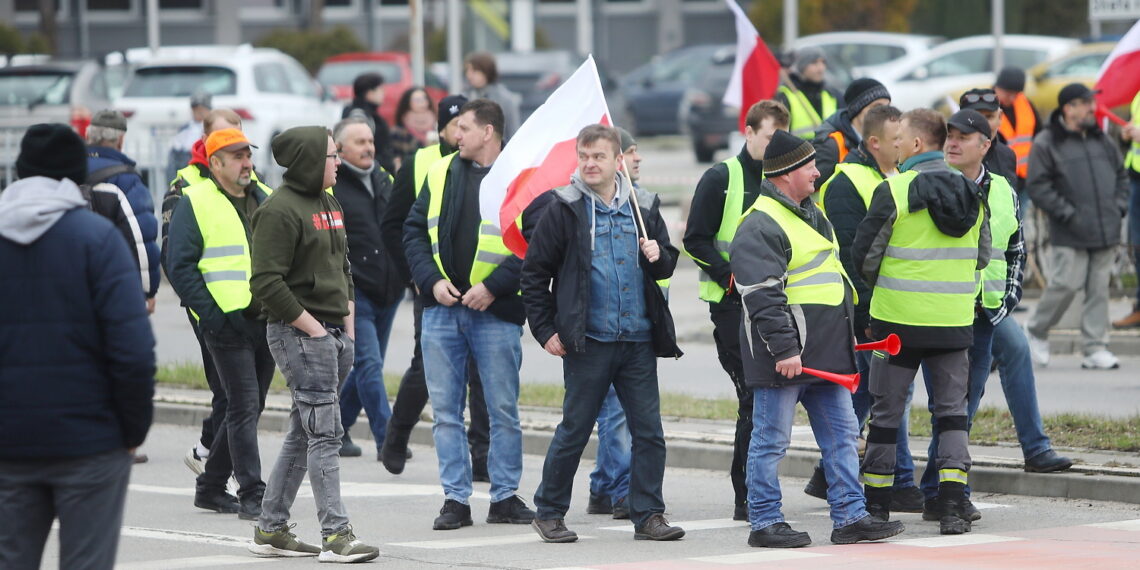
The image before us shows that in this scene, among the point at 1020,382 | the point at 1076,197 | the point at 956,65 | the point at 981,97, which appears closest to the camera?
the point at 1020,382

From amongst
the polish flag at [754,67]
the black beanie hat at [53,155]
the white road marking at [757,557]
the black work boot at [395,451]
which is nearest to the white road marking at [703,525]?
the white road marking at [757,557]

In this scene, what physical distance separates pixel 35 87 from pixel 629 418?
1951cm

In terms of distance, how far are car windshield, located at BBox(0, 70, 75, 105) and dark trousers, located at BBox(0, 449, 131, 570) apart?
830 inches

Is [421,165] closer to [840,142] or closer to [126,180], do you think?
[126,180]

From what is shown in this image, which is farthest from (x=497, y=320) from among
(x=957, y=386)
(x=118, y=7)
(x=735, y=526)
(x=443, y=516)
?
(x=118, y=7)

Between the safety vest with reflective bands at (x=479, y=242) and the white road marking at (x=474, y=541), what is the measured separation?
126 centimetres

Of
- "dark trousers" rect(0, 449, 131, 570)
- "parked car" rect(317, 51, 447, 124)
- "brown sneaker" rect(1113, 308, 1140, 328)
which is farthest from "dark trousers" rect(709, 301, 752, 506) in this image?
"parked car" rect(317, 51, 447, 124)

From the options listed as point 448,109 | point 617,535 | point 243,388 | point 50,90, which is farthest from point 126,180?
point 50,90

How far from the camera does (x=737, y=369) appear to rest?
8773mm

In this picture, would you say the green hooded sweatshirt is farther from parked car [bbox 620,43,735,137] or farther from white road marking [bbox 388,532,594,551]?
parked car [bbox 620,43,735,137]

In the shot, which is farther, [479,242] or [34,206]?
[479,242]

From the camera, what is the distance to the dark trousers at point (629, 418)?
827cm

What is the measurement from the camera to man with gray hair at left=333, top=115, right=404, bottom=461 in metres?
10.5

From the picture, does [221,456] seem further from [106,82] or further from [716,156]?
[716,156]
